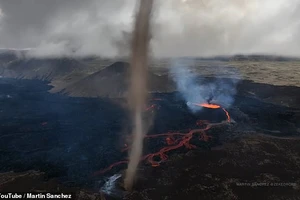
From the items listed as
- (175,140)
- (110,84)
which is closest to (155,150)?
(175,140)

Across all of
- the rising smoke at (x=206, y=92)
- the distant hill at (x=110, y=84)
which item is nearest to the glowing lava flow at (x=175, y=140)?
the rising smoke at (x=206, y=92)

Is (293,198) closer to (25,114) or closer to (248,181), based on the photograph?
(248,181)

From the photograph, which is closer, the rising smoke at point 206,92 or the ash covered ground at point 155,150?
the ash covered ground at point 155,150

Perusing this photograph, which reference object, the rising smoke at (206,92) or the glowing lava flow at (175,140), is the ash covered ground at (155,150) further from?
the rising smoke at (206,92)

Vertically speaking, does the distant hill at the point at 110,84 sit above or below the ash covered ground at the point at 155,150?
above

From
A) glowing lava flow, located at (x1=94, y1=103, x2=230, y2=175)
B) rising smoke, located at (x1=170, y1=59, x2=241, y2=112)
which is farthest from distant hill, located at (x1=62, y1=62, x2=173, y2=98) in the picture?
glowing lava flow, located at (x1=94, y1=103, x2=230, y2=175)

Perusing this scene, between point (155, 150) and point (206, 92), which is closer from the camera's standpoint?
point (155, 150)

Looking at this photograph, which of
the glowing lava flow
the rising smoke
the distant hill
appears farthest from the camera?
the distant hill

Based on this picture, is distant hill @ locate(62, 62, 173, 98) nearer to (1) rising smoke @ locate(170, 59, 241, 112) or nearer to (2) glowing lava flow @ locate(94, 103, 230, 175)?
(1) rising smoke @ locate(170, 59, 241, 112)

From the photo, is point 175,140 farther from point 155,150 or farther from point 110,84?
point 110,84
